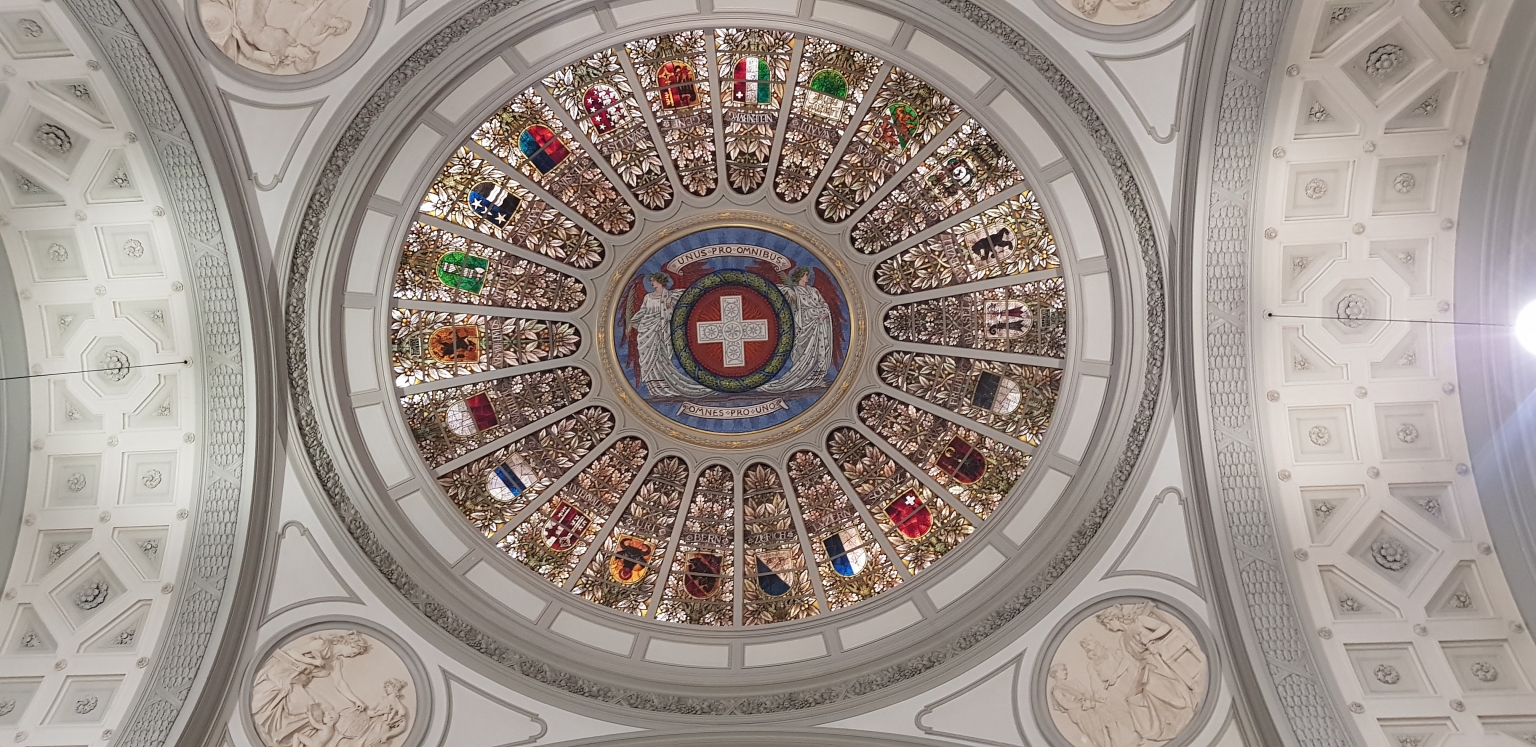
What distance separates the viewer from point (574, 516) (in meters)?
13.8

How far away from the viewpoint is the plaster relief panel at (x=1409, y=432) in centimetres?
1109

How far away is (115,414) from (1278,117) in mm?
13758

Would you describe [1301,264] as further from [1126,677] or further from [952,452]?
[1126,677]

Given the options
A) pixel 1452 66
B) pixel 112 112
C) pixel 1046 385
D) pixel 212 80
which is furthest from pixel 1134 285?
pixel 112 112

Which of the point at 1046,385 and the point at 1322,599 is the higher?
the point at 1046,385

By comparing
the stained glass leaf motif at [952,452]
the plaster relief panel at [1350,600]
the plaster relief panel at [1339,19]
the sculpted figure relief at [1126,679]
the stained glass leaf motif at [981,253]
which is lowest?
the sculpted figure relief at [1126,679]

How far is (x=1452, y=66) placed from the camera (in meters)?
9.80

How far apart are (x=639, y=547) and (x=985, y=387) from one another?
205 inches

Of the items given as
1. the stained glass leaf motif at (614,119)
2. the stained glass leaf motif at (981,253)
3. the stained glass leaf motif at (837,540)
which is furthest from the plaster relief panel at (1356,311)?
the stained glass leaf motif at (614,119)

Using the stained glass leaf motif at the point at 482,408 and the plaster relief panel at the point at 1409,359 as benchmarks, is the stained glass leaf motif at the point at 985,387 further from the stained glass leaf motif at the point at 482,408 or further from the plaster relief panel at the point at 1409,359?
the stained glass leaf motif at the point at 482,408

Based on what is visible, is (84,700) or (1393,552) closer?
(1393,552)

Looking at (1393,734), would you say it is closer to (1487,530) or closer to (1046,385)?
(1487,530)

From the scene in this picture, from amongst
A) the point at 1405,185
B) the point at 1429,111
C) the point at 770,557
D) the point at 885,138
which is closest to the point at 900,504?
the point at 770,557

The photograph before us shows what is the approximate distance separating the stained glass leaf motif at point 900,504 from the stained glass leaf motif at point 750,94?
12.8 feet
